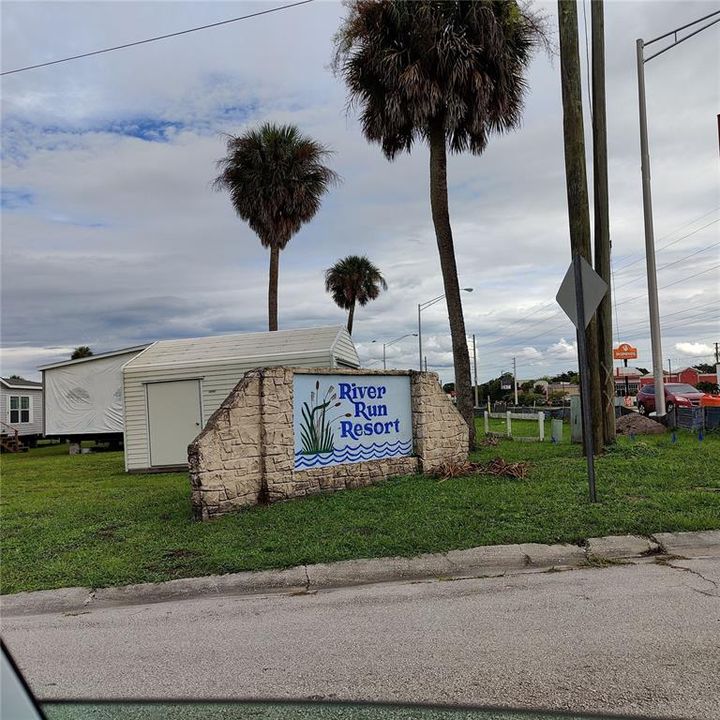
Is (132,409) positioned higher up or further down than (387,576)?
higher up

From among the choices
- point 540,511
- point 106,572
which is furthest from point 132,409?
point 540,511

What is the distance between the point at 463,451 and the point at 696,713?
8.85 metres

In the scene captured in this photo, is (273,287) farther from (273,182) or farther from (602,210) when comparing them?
(602,210)

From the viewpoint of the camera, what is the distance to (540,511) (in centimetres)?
799

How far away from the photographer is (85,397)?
26078 mm

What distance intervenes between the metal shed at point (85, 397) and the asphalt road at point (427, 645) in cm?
2087

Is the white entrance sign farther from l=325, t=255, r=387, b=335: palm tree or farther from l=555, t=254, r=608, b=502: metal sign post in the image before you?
l=325, t=255, r=387, b=335: palm tree

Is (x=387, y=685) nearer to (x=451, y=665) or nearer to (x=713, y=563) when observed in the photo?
(x=451, y=665)

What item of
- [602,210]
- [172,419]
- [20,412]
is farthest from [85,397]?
[602,210]

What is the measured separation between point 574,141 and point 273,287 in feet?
48.5

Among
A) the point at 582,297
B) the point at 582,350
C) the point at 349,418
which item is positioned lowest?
the point at 349,418

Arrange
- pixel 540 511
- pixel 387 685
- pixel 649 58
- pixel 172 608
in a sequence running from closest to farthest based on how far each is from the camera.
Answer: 1. pixel 387 685
2. pixel 172 608
3. pixel 540 511
4. pixel 649 58

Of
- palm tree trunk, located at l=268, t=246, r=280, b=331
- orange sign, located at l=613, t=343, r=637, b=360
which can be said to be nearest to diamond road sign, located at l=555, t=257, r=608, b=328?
palm tree trunk, located at l=268, t=246, r=280, b=331

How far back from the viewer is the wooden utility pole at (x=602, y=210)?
12977 millimetres
